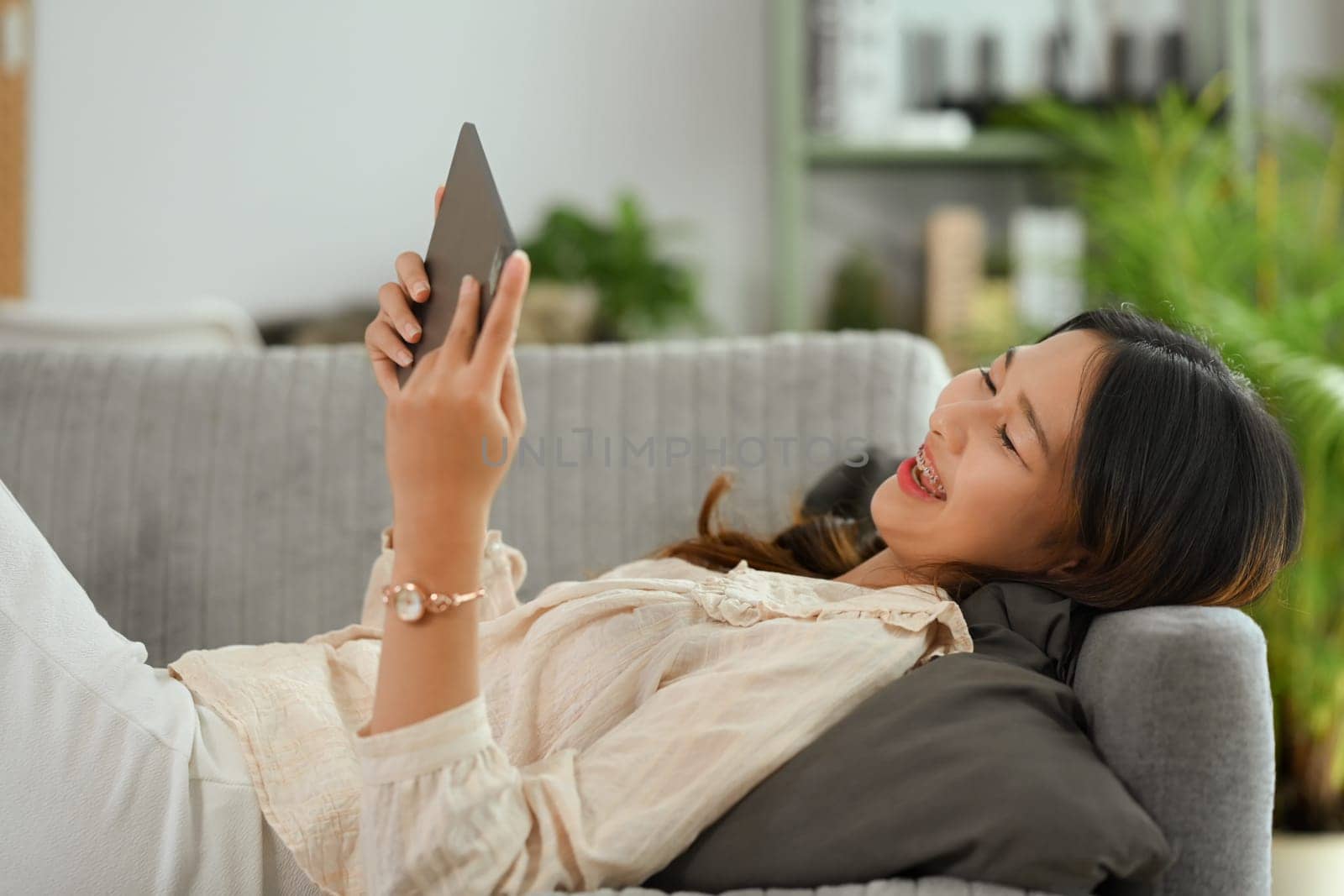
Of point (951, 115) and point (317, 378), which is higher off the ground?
point (951, 115)

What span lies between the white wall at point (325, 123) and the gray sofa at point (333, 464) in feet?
3.93

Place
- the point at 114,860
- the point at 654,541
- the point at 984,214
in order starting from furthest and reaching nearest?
1. the point at 984,214
2. the point at 654,541
3. the point at 114,860

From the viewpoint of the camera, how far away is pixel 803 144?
2607 millimetres

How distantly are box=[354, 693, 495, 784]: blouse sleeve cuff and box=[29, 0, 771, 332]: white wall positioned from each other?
6.86 ft

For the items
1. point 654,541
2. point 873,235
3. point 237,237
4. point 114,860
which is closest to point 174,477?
point 654,541

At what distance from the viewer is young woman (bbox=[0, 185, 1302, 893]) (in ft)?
2.41

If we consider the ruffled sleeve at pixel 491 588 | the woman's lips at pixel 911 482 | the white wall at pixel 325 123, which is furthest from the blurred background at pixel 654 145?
the woman's lips at pixel 911 482

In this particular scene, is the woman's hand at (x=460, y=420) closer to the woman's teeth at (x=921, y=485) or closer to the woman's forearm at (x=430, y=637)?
the woman's forearm at (x=430, y=637)

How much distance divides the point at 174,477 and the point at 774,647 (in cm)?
97

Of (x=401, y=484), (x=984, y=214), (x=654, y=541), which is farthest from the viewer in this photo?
(x=984, y=214)

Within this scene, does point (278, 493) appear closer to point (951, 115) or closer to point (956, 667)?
point (956, 667)

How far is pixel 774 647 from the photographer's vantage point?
859 mm

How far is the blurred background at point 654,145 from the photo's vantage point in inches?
102

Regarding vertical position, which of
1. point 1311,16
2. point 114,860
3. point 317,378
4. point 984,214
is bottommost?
point 114,860
